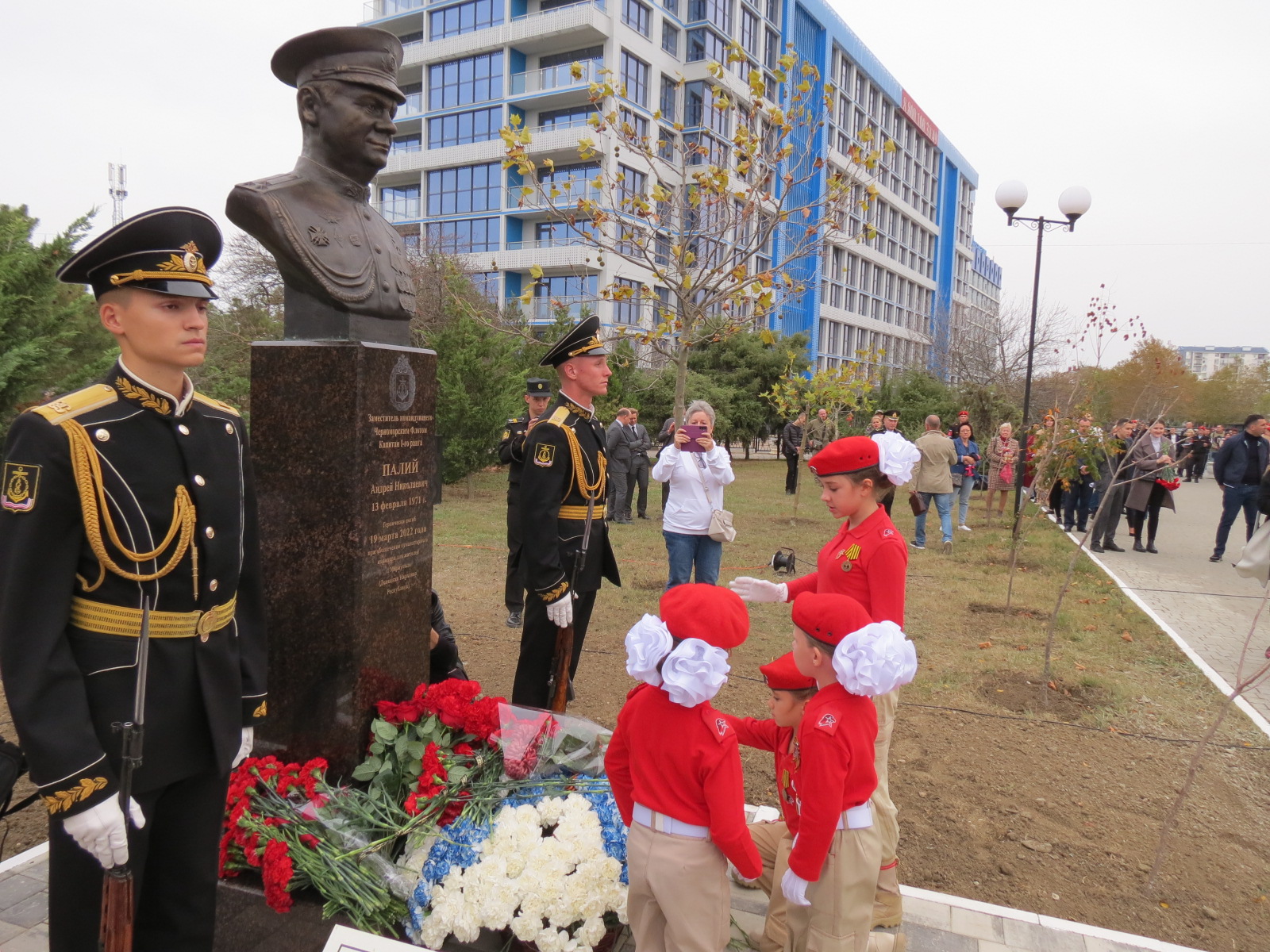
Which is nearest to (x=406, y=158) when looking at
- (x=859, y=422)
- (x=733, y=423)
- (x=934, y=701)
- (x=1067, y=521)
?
(x=733, y=423)

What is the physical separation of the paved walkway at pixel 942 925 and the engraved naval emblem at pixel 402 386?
2.21 m

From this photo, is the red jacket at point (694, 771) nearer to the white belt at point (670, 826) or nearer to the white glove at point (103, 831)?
the white belt at point (670, 826)

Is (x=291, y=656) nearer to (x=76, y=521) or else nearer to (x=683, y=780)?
(x=76, y=521)

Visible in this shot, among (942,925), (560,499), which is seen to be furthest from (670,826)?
(560,499)

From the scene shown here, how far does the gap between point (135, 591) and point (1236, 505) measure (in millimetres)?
13246

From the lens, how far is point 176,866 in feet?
7.55

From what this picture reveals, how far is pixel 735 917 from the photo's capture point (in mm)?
3053

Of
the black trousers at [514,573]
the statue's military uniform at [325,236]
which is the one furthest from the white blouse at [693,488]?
the statue's military uniform at [325,236]

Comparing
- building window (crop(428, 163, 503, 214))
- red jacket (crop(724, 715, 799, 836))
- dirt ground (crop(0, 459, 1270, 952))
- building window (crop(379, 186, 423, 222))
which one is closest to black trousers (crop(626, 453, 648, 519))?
dirt ground (crop(0, 459, 1270, 952))

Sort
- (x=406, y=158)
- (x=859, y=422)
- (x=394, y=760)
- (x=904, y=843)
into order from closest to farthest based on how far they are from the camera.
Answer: (x=394, y=760) < (x=904, y=843) < (x=859, y=422) < (x=406, y=158)

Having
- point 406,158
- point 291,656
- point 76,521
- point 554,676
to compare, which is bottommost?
point 554,676

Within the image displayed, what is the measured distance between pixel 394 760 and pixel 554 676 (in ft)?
4.09

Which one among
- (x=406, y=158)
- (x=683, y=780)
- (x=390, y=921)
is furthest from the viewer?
(x=406, y=158)

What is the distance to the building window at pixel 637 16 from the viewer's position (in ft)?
119
